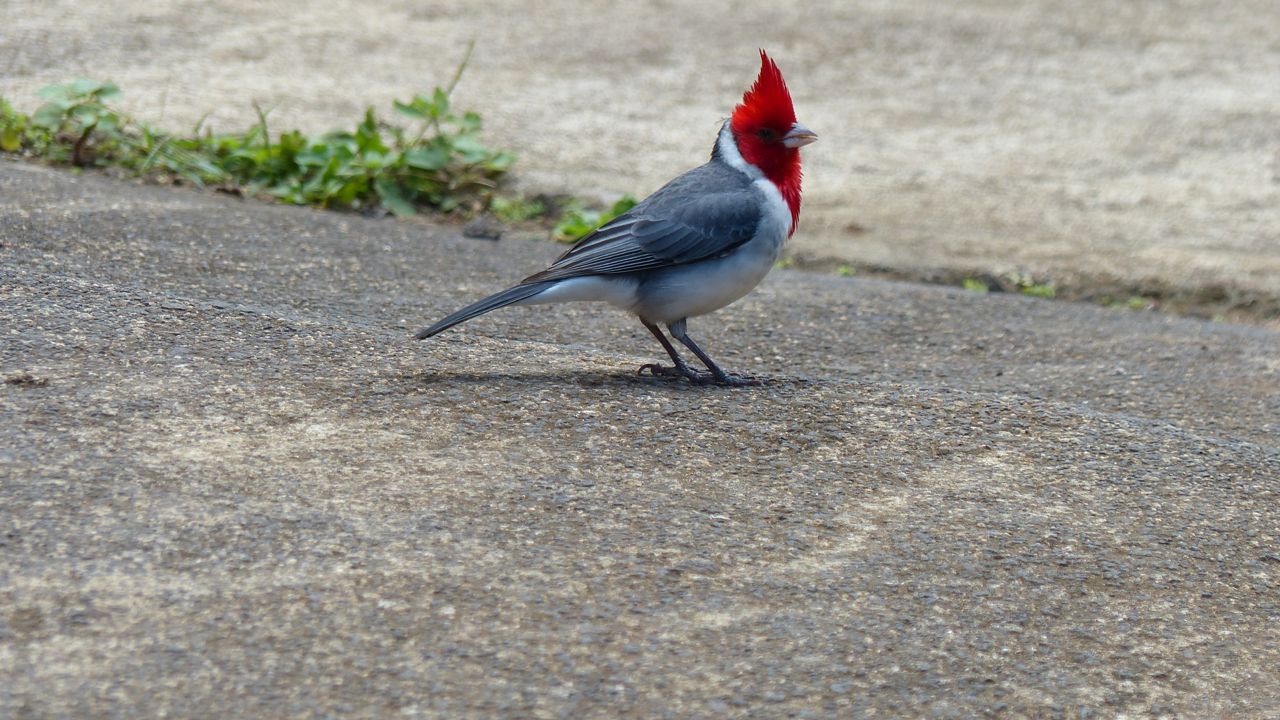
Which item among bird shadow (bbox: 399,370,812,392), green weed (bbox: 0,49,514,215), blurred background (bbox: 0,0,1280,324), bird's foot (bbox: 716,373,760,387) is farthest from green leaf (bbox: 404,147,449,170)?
bird's foot (bbox: 716,373,760,387)

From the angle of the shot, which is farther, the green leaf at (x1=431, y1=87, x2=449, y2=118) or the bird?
the green leaf at (x1=431, y1=87, x2=449, y2=118)

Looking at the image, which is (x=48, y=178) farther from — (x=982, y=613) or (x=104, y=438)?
(x=982, y=613)

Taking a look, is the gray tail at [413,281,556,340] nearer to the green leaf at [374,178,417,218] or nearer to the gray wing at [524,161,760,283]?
the gray wing at [524,161,760,283]

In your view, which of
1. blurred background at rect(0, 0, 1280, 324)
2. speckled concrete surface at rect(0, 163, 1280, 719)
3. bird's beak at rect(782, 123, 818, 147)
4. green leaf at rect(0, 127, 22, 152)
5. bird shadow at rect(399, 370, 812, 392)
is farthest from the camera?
blurred background at rect(0, 0, 1280, 324)

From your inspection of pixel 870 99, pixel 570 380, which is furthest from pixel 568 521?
pixel 870 99

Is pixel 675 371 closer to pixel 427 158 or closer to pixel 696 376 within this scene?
pixel 696 376

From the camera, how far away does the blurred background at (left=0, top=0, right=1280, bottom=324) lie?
22.7 feet

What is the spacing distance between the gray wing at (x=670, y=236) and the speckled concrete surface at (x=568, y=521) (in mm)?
326

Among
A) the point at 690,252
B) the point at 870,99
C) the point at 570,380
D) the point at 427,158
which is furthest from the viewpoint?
the point at 870,99

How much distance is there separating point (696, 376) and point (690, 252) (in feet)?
1.26

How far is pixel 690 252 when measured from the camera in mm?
4242

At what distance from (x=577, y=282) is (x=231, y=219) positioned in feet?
6.95

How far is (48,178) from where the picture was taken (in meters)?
5.79

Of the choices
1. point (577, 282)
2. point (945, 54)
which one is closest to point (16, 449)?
point (577, 282)
